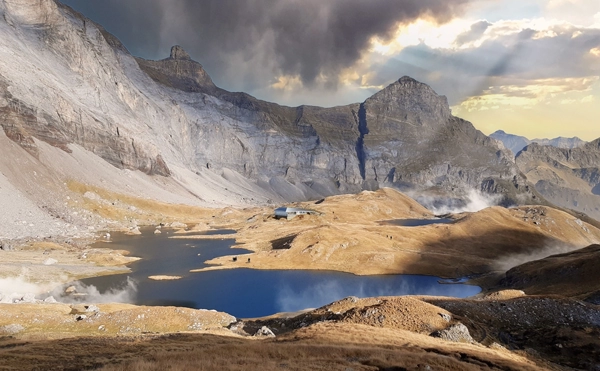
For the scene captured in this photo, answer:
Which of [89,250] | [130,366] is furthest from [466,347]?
[89,250]

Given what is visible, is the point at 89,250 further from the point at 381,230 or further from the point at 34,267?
the point at 381,230

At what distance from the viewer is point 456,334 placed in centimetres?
4153

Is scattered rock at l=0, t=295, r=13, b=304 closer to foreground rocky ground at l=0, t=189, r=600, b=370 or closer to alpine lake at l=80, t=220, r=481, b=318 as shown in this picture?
foreground rocky ground at l=0, t=189, r=600, b=370

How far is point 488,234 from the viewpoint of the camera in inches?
6166

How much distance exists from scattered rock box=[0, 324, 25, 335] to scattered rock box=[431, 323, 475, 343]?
4585 centimetres

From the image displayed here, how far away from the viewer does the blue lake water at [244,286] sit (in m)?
79.1

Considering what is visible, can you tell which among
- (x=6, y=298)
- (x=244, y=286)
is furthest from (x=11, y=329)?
(x=244, y=286)

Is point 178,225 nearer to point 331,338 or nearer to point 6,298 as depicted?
point 6,298

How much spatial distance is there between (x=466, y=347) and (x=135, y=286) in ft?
239

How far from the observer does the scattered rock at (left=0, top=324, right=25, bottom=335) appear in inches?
1673

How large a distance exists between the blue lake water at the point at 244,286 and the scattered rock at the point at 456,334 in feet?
129

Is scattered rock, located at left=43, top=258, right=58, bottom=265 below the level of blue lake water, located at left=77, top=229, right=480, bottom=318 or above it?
above

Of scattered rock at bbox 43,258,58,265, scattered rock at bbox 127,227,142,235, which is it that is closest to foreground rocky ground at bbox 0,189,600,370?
scattered rock at bbox 43,258,58,265

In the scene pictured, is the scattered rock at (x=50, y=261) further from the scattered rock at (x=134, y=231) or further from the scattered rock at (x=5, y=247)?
the scattered rock at (x=134, y=231)
